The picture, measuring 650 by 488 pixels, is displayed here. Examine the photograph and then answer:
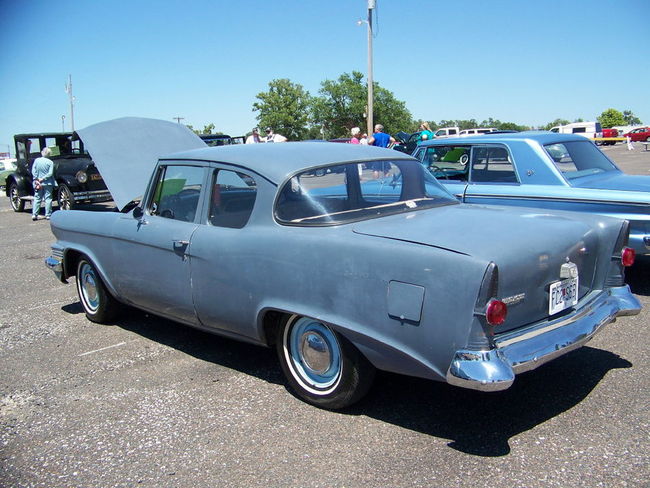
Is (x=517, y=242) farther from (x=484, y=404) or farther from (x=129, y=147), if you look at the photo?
(x=129, y=147)

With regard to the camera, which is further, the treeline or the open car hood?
the treeline

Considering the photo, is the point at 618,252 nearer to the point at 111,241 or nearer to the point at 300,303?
the point at 300,303

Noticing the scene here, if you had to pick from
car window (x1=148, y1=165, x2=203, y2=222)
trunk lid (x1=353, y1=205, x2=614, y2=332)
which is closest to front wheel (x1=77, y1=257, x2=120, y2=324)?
car window (x1=148, y1=165, x2=203, y2=222)

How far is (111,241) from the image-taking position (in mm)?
4750

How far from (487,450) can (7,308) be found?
16.9 ft

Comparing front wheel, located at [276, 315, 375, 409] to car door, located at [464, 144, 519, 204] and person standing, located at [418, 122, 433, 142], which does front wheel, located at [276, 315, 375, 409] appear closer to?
car door, located at [464, 144, 519, 204]

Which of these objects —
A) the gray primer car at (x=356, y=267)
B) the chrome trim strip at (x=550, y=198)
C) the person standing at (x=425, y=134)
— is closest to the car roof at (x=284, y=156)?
the gray primer car at (x=356, y=267)

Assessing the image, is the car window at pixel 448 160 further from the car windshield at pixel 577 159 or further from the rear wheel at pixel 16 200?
the rear wheel at pixel 16 200

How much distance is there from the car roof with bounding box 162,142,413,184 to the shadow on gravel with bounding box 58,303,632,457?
1418 millimetres

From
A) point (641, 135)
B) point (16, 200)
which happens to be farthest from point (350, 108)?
point (16, 200)

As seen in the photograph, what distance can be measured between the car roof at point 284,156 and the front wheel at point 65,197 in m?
10.2

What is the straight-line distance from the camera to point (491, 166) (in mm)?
6629

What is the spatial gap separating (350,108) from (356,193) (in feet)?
248

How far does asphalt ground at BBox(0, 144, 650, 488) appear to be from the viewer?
2.82m
